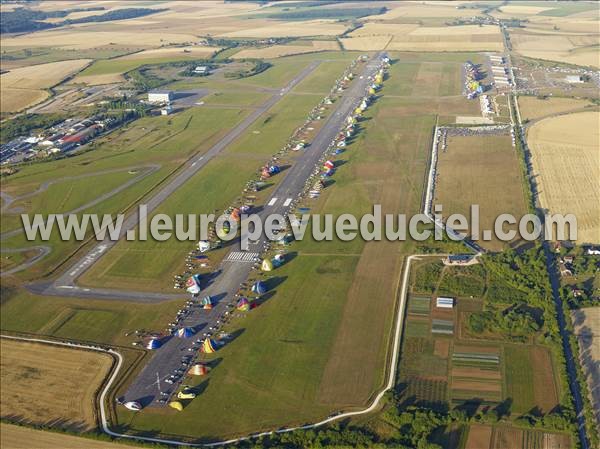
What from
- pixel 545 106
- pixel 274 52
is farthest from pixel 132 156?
pixel 274 52

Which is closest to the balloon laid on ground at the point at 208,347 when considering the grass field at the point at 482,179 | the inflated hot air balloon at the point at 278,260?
the inflated hot air balloon at the point at 278,260

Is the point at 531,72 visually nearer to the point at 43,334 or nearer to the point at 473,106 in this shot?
the point at 473,106

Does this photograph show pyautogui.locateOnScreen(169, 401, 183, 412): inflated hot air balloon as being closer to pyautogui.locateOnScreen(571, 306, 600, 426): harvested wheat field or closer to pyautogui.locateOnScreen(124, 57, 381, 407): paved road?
pyautogui.locateOnScreen(124, 57, 381, 407): paved road

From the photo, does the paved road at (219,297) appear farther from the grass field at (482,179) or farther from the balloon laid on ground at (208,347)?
the grass field at (482,179)

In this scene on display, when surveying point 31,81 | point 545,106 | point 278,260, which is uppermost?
point 31,81

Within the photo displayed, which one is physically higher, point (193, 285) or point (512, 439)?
point (193, 285)

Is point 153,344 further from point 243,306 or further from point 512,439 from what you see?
point 512,439

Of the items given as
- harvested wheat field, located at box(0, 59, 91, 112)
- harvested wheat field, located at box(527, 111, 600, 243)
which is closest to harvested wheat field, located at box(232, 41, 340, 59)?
harvested wheat field, located at box(0, 59, 91, 112)
